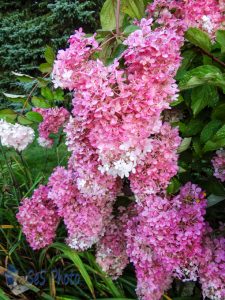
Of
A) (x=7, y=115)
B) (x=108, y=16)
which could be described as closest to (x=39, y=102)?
(x=7, y=115)

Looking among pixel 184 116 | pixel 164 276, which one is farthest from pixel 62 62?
pixel 164 276

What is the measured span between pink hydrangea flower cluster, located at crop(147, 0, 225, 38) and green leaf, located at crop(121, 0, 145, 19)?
0.43 ft

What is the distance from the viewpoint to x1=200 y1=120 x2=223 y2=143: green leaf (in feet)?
3.77

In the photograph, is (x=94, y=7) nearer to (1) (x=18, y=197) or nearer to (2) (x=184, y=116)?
(1) (x=18, y=197)

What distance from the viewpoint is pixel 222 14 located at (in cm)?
119

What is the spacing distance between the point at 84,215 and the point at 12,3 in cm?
743

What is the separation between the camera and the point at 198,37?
1133 millimetres

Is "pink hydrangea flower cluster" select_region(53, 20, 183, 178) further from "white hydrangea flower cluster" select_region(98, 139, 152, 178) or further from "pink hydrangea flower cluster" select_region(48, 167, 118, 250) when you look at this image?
"pink hydrangea flower cluster" select_region(48, 167, 118, 250)

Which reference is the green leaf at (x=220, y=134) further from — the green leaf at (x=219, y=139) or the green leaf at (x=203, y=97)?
the green leaf at (x=203, y=97)

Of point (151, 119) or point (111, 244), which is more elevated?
point (151, 119)

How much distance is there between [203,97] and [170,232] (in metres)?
0.41

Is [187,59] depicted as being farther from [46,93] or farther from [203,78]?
[46,93]

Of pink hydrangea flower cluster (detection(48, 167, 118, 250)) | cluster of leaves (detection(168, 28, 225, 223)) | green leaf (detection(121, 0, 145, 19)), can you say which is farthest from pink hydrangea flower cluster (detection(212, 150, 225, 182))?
green leaf (detection(121, 0, 145, 19))

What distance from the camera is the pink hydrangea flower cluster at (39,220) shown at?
1.72 meters
